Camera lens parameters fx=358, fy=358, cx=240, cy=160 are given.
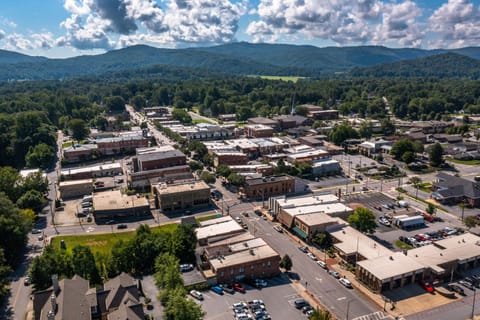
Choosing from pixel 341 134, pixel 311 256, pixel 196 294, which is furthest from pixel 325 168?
pixel 196 294

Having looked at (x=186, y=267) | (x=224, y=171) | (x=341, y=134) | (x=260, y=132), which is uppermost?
(x=341, y=134)

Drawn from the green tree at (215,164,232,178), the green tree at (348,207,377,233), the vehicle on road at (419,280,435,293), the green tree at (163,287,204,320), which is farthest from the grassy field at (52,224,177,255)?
the vehicle on road at (419,280,435,293)

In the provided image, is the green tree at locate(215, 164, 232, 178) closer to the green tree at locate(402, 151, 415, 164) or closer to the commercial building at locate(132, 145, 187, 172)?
the commercial building at locate(132, 145, 187, 172)

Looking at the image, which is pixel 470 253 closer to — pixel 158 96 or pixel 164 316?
pixel 164 316

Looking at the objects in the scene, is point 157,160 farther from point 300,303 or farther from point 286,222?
point 300,303

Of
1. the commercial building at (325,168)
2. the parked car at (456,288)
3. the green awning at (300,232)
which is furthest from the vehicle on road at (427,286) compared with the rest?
the commercial building at (325,168)

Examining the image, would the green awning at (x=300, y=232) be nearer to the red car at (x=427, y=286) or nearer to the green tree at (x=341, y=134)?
the red car at (x=427, y=286)
